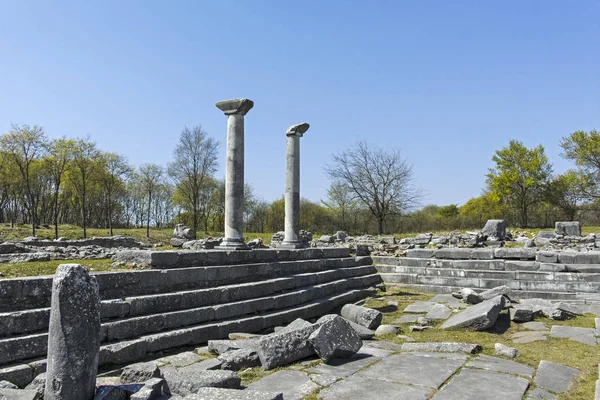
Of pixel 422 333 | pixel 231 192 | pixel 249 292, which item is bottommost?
pixel 422 333

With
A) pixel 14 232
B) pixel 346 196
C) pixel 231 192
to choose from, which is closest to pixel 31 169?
pixel 14 232

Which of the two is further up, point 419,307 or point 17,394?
point 17,394

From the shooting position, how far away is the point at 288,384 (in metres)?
4.59

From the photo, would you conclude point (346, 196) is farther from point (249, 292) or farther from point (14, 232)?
point (249, 292)

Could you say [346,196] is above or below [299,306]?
above

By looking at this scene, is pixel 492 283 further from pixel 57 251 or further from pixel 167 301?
pixel 57 251

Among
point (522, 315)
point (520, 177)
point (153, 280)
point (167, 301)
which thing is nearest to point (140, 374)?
point (167, 301)

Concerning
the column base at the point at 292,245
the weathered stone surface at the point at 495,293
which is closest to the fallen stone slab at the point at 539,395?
the weathered stone surface at the point at 495,293

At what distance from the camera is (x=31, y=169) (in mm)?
36781

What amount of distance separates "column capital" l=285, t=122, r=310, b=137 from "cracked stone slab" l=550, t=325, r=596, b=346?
871 cm

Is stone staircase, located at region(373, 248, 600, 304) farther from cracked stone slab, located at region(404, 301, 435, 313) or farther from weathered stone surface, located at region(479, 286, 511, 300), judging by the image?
cracked stone slab, located at region(404, 301, 435, 313)

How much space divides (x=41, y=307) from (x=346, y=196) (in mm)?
32945

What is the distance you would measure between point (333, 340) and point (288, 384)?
1.02m

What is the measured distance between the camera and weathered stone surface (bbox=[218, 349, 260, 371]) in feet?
17.1
